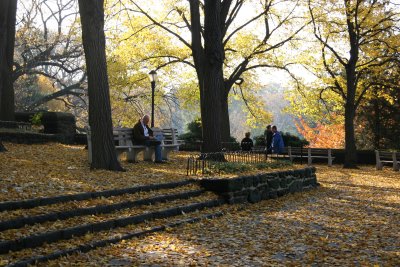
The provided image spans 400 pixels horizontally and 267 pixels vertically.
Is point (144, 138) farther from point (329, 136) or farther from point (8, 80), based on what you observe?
point (329, 136)

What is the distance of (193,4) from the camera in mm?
15039

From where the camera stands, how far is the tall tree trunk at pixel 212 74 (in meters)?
13.6

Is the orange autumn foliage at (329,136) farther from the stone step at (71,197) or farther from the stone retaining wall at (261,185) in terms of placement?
the stone step at (71,197)

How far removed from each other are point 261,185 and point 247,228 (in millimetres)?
3286

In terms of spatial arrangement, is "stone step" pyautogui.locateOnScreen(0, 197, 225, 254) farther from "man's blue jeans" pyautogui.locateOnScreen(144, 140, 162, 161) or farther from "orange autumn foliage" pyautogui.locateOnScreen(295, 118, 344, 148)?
"orange autumn foliage" pyautogui.locateOnScreen(295, 118, 344, 148)

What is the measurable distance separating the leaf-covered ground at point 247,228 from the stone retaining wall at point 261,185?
28 centimetres

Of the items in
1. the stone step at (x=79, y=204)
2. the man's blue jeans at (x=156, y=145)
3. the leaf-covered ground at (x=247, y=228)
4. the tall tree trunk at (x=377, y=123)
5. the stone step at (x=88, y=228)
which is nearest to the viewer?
the stone step at (x=88, y=228)

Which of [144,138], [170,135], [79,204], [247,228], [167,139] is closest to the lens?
[79,204]

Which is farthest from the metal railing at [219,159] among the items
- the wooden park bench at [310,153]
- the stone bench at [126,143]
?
the wooden park bench at [310,153]

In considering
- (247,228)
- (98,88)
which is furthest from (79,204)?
(98,88)

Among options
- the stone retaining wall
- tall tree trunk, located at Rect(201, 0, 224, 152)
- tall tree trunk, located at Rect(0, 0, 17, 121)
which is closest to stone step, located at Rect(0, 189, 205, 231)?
the stone retaining wall

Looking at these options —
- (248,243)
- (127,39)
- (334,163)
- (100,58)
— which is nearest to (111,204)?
(248,243)

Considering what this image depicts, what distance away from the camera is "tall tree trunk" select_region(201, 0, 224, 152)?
44.5 ft

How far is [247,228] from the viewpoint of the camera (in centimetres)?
799
